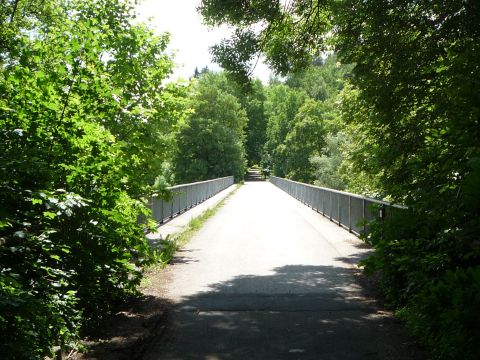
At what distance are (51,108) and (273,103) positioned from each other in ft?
346

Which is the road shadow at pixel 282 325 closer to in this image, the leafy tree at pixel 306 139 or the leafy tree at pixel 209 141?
the leafy tree at pixel 306 139

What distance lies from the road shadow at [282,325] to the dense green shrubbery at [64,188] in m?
1.08

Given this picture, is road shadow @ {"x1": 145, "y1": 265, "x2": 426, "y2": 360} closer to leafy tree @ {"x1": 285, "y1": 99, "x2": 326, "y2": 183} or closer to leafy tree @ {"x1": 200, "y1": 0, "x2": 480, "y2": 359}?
leafy tree @ {"x1": 200, "y1": 0, "x2": 480, "y2": 359}

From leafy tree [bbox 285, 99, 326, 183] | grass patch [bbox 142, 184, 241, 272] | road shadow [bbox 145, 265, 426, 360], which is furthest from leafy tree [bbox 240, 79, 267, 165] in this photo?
road shadow [bbox 145, 265, 426, 360]

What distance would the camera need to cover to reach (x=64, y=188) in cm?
584

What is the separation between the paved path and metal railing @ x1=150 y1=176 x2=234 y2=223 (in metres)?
1.87

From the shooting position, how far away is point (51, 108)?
5254 mm

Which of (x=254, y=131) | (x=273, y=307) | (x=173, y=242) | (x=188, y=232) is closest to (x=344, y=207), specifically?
(x=188, y=232)

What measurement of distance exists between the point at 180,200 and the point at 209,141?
4512cm

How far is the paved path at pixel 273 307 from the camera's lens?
5.52 metres

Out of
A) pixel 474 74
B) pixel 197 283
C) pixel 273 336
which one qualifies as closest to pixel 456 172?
pixel 474 74

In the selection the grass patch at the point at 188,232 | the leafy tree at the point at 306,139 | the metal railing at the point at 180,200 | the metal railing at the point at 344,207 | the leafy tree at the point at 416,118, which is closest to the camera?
the leafy tree at the point at 416,118

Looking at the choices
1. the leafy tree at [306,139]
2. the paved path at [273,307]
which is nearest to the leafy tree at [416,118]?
the paved path at [273,307]

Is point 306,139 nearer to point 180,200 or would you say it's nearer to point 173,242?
point 180,200
